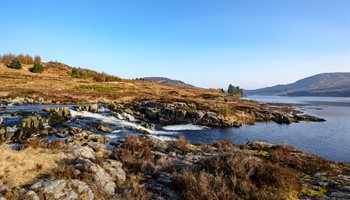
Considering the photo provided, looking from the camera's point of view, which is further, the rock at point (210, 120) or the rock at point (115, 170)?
the rock at point (210, 120)

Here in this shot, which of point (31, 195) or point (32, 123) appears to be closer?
point (31, 195)

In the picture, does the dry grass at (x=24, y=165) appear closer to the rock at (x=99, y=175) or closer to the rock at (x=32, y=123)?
the rock at (x=99, y=175)

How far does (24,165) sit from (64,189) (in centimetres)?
251

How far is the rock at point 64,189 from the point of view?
24.1 ft

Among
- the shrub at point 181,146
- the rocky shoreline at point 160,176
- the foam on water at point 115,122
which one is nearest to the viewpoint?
the rocky shoreline at point 160,176

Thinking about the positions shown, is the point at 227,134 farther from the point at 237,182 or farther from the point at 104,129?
the point at 237,182

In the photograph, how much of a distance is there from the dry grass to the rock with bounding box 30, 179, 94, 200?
84 cm

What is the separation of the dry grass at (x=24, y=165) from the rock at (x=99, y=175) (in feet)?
3.65

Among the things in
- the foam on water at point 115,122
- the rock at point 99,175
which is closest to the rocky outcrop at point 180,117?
the foam on water at point 115,122

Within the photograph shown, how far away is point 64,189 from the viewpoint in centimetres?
766

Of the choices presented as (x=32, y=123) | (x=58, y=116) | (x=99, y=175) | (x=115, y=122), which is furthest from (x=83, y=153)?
(x=115, y=122)

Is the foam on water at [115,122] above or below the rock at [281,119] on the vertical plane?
above

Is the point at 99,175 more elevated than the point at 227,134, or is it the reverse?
the point at 99,175

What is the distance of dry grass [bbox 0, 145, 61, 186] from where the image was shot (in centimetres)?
808
